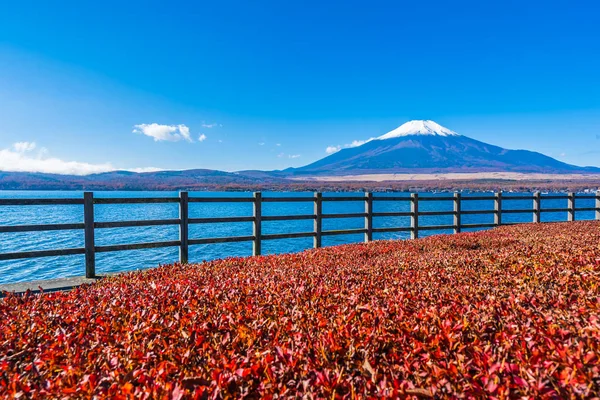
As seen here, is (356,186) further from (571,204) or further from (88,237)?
(88,237)

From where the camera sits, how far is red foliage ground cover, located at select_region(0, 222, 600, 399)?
2.00 metres

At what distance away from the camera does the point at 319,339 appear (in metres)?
2.58

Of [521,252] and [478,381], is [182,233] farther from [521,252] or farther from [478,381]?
[478,381]

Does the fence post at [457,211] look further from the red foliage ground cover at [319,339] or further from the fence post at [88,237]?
the fence post at [88,237]

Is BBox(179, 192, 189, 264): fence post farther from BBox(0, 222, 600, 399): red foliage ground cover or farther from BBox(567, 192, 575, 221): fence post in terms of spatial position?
BBox(567, 192, 575, 221): fence post

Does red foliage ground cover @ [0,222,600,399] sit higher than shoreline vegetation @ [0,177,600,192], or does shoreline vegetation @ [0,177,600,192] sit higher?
shoreline vegetation @ [0,177,600,192]

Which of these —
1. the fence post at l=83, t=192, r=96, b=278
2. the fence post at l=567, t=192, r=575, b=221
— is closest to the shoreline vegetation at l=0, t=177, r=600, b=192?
the fence post at l=567, t=192, r=575, b=221

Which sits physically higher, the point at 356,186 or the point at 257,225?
the point at 356,186

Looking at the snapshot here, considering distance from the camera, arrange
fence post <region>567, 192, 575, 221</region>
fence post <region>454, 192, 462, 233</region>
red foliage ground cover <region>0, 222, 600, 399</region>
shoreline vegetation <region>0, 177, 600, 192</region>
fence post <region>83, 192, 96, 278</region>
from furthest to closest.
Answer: shoreline vegetation <region>0, 177, 600, 192</region> → fence post <region>567, 192, 575, 221</region> → fence post <region>454, 192, 462, 233</region> → fence post <region>83, 192, 96, 278</region> → red foliage ground cover <region>0, 222, 600, 399</region>

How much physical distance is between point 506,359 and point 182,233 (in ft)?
31.2

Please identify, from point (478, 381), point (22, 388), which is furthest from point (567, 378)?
point (22, 388)

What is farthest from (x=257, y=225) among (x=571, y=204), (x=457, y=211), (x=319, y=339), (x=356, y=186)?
(x=356, y=186)

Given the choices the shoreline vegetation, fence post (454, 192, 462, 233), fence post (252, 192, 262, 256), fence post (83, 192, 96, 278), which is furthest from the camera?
the shoreline vegetation

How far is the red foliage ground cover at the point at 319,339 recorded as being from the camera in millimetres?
1999
